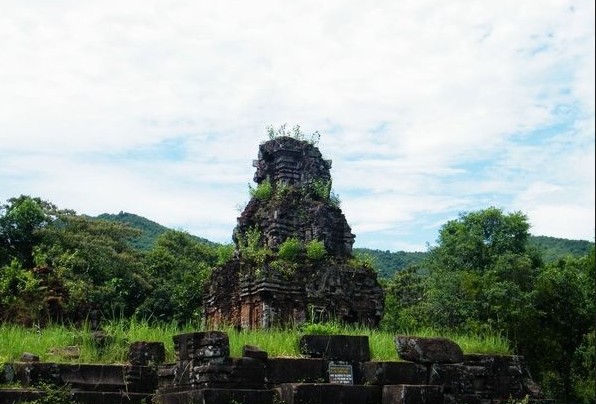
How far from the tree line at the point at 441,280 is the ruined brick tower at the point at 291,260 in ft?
3.94

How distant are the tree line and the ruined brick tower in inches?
47.3

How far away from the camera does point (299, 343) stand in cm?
1002

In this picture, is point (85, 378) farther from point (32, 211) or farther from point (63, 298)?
point (32, 211)

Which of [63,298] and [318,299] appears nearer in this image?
[63,298]

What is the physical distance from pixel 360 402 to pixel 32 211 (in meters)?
25.5

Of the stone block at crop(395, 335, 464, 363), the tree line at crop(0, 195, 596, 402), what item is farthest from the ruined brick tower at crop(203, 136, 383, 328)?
the stone block at crop(395, 335, 464, 363)

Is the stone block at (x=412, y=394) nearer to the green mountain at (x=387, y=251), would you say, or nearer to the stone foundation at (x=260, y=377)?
the stone foundation at (x=260, y=377)

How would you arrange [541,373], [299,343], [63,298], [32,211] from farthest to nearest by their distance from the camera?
1. [32,211]
2. [541,373]
3. [63,298]
4. [299,343]

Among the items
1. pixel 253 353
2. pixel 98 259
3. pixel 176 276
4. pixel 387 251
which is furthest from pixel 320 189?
pixel 387 251

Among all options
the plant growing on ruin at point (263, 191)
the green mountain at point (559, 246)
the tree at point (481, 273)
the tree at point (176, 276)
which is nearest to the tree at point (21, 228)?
the tree at point (176, 276)

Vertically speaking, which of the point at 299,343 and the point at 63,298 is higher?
the point at 63,298

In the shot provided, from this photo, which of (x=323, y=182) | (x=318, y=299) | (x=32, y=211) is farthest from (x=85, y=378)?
(x=32, y=211)

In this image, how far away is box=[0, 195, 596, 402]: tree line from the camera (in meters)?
24.3

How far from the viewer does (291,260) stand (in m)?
18.0
